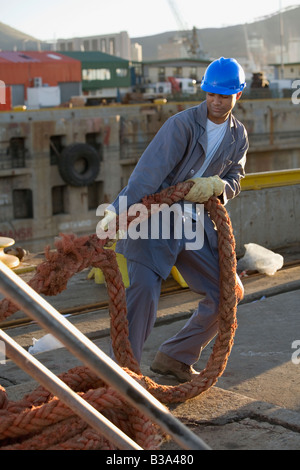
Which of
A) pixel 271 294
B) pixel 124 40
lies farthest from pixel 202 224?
pixel 124 40

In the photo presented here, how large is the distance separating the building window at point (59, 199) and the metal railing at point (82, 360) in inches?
1106

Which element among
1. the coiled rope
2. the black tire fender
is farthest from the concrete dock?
the black tire fender

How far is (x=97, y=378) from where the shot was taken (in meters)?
3.53

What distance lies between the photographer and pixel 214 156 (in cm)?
427

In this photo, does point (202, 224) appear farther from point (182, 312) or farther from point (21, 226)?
point (21, 226)

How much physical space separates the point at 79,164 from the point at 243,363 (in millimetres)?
26084

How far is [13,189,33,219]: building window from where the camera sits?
29430 mm

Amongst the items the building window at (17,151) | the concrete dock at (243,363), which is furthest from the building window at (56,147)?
the concrete dock at (243,363)

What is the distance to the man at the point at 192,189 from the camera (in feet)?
13.2

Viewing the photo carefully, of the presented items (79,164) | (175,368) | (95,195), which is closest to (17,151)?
(79,164)

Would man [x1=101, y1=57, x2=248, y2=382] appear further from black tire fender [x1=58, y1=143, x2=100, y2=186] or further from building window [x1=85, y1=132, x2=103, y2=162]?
building window [x1=85, y1=132, x2=103, y2=162]

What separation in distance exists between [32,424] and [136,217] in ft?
4.19

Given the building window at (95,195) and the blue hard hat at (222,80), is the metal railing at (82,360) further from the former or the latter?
the building window at (95,195)

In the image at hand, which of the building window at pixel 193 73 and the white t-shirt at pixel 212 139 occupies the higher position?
the building window at pixel 193 73
